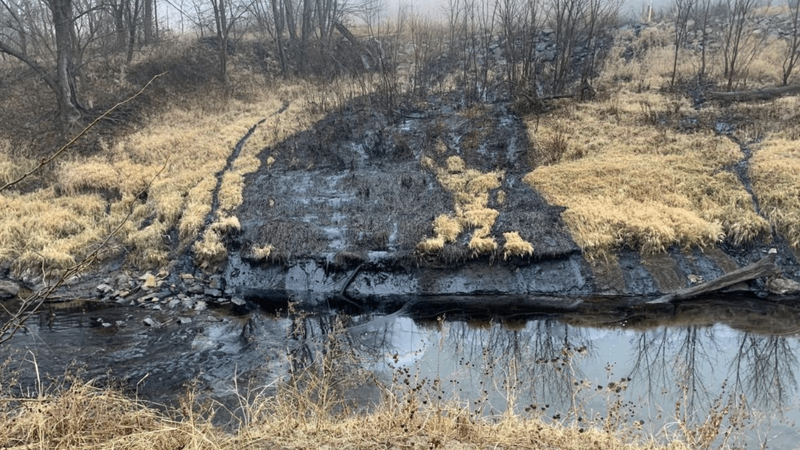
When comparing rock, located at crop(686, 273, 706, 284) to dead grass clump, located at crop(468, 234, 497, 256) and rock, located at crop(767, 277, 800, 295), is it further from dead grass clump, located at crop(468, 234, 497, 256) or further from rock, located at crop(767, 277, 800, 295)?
dead grass clump, located at crop(468, 234, 497, 256)

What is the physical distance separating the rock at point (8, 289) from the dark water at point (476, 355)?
5.24 feet

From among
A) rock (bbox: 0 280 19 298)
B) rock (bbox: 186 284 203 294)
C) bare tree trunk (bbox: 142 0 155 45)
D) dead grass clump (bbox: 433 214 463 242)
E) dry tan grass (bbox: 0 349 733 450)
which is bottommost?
rock (bbox: 186 284 203 294)

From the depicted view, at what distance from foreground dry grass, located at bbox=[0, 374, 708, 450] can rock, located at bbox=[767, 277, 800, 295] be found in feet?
25.1

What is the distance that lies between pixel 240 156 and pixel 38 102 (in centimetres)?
971

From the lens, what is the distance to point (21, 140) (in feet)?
58.9

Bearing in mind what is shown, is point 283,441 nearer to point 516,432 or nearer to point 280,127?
point 516,432

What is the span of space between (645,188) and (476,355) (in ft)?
24.2

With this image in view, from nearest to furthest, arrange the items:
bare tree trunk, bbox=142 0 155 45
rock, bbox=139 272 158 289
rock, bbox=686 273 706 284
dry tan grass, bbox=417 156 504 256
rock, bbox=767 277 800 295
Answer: rock, bbox=767 277 800 295 → rock, bbox=686 273 706 284 → rock, bbox=139 272 158 289 → dry tan grass, bbox=417 156 504 256 → bare tree trunk, bbox=142 0 155 45

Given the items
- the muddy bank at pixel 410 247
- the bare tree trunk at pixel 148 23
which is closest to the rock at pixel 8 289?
the muddy bank at pixel 410 247

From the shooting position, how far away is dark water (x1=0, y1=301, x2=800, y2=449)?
7156mm

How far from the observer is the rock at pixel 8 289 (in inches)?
433

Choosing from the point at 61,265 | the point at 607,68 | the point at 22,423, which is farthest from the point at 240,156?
the point at 607,68

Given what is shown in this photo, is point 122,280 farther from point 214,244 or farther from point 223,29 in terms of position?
point 223,29

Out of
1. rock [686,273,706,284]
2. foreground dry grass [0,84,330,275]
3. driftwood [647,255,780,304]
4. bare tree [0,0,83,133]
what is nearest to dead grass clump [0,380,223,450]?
foreground dry grass [0,84,330,275]
